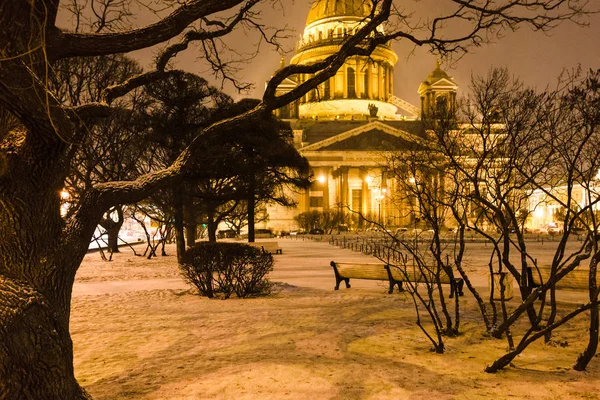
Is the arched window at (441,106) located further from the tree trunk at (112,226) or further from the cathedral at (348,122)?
the cathedral at (348,122)

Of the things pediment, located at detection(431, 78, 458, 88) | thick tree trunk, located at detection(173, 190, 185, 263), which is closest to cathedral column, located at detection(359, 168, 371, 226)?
pediment, located at detection(431, 78, 458, 88)

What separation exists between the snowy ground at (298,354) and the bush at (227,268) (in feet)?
2.19

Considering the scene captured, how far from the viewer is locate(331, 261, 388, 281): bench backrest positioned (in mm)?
14711

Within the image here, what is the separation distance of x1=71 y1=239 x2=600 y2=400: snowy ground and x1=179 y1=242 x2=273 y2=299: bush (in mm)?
667

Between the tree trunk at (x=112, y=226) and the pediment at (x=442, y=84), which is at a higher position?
the pediment at (x=442, y=84)

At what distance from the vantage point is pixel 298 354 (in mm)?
7988

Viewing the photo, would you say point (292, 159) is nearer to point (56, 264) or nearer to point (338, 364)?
point (338, 364)

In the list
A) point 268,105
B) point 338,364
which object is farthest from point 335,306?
point 268,105

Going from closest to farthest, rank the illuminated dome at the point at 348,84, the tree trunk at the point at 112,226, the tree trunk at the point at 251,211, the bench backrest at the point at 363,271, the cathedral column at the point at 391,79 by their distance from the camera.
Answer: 1. the bench backrest at the point at 363,271
2. the tree trunk at the point at 251,211
3. the tree trunk at the point at 112,226
4. the illuminated dome at the point at 348,84
5. the cathedral column at the point at 391,79

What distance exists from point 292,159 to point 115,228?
39.6 ft

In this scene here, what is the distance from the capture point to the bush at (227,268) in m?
13.9

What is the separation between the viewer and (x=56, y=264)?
17.2ft

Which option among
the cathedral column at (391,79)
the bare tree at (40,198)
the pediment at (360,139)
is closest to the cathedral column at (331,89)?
the cathedral column at (391,79)

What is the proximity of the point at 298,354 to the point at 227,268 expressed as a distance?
6199 mm
